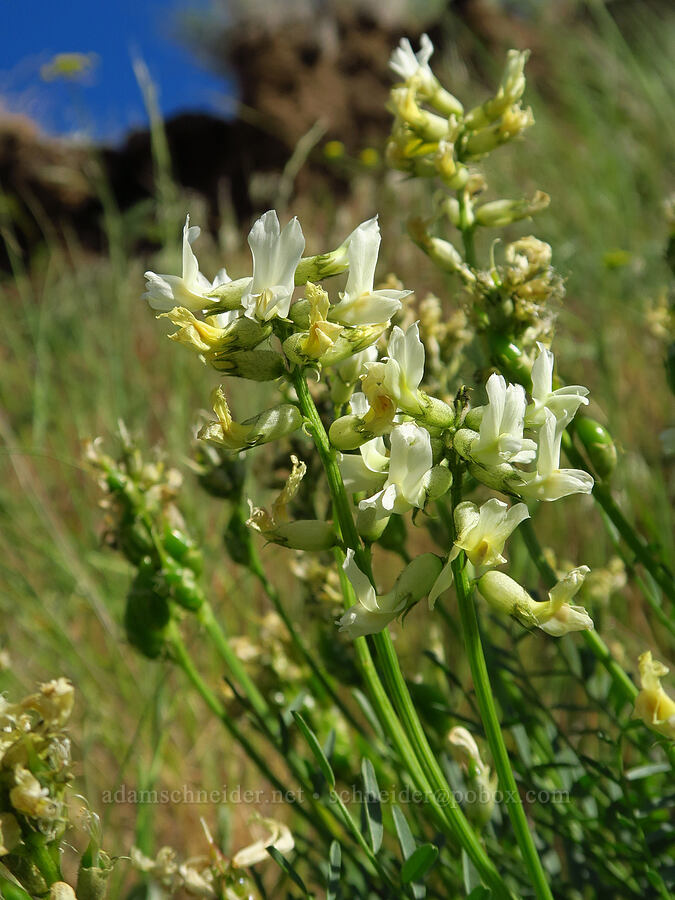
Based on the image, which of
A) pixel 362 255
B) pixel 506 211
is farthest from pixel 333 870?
pixel 506 211

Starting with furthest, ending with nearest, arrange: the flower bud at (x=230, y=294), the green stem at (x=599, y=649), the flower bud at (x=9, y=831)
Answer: the green stem at (x=599, y=649), the flower bud at (x=230, y=294), the flower bud at (x=9, y=831)

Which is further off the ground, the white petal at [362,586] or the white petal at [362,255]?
the white petal at [362,255]

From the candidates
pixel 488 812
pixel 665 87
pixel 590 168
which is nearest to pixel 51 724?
pixel 488 812

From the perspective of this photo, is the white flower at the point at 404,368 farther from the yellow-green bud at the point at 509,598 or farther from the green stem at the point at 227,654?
the green stem at the point at 227,654

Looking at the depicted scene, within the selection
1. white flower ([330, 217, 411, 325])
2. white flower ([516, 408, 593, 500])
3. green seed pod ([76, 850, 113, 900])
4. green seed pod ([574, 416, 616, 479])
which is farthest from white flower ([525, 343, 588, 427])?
green seed pod ([76, 850, 113, 900])

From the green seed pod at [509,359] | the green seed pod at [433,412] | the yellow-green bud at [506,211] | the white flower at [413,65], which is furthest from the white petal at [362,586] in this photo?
the white flower at [413,65]

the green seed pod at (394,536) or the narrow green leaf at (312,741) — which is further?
the green seed pod at (394,536)

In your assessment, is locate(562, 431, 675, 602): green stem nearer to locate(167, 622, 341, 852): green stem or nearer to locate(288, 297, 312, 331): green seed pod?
locate(288, 297, 312, 331): green seed pod
